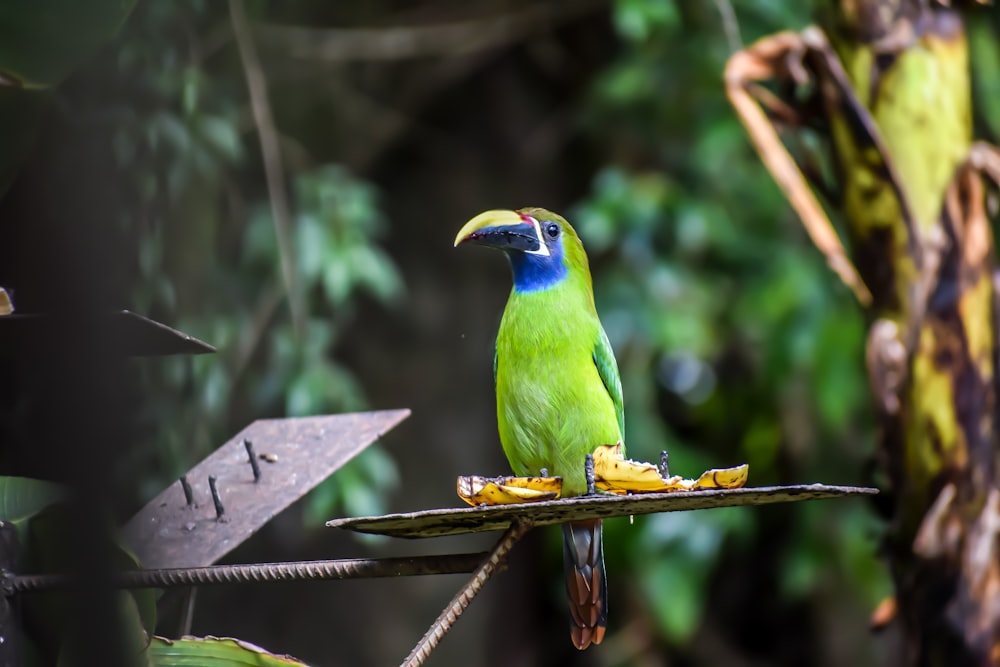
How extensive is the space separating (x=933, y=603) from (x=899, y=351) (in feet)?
1.57

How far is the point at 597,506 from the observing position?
3.91ft

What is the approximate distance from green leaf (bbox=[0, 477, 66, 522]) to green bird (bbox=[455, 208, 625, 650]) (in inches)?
31.7

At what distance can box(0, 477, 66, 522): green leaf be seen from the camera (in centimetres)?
138

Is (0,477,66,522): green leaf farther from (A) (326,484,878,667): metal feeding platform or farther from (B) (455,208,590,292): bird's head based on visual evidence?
(B) (455,208,590,292): bird's head

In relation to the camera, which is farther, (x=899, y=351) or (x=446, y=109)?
(x=446, y=109)

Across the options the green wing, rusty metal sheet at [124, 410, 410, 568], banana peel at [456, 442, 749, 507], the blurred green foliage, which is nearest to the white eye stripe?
the green wing

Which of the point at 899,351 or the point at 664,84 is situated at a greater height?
the point at 664,84

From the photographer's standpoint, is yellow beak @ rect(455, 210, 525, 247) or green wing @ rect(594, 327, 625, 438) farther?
green wing @ rect(594, 327, 625, 438)

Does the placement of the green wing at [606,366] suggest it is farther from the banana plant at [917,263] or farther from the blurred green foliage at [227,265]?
the blurred green foliage at [227,265]

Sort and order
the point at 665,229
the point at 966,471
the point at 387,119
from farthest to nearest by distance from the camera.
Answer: the point at 387,119 < the point at 665,229 < the point at 966,471

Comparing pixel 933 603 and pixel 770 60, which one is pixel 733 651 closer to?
pixel 933 603

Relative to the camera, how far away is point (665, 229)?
12.7 ft

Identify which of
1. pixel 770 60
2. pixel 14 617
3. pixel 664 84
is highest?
pixel 664 84

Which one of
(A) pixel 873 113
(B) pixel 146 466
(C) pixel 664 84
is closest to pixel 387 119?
(C) pixel 664 84
